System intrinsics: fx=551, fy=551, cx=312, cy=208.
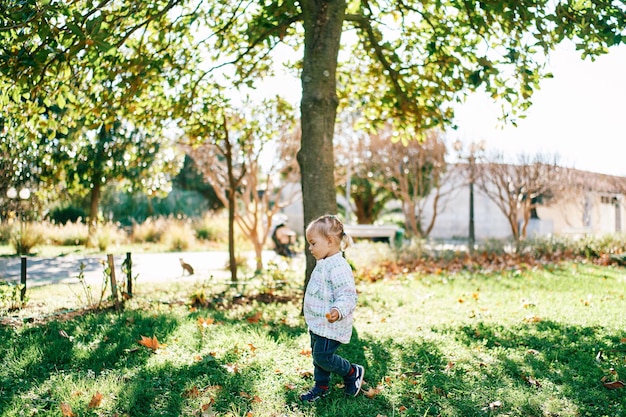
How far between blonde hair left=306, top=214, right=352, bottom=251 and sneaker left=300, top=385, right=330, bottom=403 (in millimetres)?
1092

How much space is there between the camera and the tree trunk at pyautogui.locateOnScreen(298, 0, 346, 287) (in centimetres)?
696

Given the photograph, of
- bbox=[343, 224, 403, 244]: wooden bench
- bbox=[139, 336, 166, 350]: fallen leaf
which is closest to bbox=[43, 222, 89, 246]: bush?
bbox=[343, 224, 403, 244]: wooden bench

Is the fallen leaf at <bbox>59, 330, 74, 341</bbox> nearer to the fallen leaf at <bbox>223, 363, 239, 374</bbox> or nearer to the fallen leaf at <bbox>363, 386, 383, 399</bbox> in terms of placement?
the fallen leaf at <bbox>223, 363, 239, 374</bbox>

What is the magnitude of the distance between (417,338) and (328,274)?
2266mm

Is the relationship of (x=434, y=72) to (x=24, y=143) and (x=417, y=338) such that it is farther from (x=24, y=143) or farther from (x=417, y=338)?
(x=24, y=143)

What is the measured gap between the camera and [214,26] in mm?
9273

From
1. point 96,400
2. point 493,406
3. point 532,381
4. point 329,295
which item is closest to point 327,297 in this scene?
point 329,295

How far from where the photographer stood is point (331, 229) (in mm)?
4094

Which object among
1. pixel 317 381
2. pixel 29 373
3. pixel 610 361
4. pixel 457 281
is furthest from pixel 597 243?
pixel 29 373

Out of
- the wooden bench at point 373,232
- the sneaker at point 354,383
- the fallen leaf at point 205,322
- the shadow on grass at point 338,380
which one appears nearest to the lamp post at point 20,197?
the wooden bench at point 373,232

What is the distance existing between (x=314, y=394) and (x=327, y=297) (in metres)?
0.74

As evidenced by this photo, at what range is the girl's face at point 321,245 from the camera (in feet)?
13.4

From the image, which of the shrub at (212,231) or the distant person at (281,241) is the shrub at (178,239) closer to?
the shrub at (212,231)

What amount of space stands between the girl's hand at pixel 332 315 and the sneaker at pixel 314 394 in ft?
2.38
